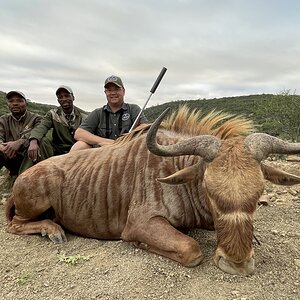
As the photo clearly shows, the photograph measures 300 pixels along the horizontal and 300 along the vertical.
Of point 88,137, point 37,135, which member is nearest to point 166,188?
point 88,137

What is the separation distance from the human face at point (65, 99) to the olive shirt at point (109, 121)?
39.2 inches

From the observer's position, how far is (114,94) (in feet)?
25.4

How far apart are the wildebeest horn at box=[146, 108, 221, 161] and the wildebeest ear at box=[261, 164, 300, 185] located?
54 centimetres

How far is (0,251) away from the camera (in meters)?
4.81

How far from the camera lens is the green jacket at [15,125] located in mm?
8516

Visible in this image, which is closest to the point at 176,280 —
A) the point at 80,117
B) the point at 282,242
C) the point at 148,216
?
the point at 148,216

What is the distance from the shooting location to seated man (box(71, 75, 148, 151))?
25.3 ft

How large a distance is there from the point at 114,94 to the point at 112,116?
434 mm

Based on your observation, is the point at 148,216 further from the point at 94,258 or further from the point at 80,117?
the point at 80,117

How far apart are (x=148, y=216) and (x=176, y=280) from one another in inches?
35.5

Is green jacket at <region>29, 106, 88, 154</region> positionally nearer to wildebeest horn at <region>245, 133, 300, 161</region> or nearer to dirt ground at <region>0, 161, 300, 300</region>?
dirt ground at <region>0, 161, 300, 300</region>

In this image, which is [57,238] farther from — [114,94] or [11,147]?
[114,94]

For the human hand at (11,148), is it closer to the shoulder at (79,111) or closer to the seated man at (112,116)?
the seated man at (112,116)

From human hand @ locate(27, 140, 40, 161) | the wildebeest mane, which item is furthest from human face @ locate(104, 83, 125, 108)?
the wildebeest mane
